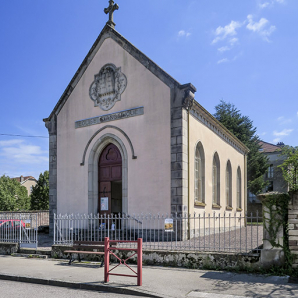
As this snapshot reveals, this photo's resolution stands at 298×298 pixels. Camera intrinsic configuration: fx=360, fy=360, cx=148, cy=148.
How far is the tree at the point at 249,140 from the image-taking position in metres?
34.1

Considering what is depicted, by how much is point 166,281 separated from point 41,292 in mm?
2625

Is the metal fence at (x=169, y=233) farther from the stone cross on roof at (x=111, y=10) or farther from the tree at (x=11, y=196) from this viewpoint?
the tree at (x=11, y=196)

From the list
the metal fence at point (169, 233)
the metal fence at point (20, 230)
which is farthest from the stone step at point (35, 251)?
the metal fence at point (169, 233)

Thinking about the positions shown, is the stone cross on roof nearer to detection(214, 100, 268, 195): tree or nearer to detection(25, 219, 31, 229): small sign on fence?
detection(25, 219, 31, 229): small sign on fence

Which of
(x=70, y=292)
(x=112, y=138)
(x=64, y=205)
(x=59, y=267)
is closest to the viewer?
(x=70, y=292)

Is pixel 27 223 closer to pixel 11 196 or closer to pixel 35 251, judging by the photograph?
pixel 35 251

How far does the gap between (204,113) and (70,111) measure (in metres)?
6.46

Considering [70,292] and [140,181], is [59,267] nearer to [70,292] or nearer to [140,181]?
[70,292]

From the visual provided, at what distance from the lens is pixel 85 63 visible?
17281 mm

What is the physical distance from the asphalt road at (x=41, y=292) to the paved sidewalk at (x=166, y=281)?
0.89 ft

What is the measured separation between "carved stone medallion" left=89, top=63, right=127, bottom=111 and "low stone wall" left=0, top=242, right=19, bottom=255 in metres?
6.80

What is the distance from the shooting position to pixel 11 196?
4809 cm

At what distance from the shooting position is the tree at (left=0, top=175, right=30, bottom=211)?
154 ft

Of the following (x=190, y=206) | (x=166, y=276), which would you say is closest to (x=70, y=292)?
(x=166, y=276)
